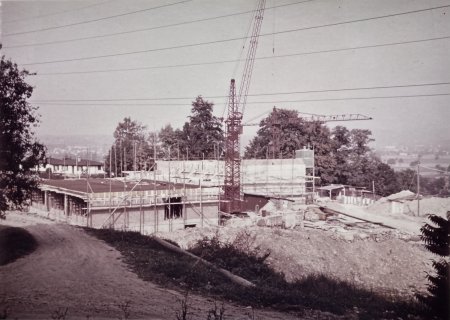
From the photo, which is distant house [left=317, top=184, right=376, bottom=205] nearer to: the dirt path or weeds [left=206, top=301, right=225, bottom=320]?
the dirt path

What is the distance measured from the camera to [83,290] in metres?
11.0

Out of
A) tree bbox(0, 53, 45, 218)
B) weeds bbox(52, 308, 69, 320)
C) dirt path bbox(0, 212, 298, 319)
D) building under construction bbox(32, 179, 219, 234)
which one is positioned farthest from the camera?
building under construction bbox(32, 179, 219, 234)

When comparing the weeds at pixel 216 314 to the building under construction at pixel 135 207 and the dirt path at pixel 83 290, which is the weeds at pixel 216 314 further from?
the building under construction at pixel 135 207

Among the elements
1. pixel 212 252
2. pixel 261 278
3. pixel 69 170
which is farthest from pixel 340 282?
pixel 69 170

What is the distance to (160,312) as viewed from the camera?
9.50 m

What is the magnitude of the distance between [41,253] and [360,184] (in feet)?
192

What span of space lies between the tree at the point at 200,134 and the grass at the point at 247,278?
2074 inches

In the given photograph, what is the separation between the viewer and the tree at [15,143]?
38.0 ft

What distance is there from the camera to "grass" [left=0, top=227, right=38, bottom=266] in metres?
13.6

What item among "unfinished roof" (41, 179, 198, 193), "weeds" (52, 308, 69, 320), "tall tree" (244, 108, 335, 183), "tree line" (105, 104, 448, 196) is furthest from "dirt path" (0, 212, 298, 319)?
"tall tree" (244, 108, 335, 183)

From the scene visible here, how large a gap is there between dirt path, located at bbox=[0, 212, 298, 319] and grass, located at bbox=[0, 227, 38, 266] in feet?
1.30

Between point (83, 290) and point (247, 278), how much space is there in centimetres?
797

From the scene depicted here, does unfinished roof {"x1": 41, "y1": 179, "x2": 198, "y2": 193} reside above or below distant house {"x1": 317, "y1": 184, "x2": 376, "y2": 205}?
above

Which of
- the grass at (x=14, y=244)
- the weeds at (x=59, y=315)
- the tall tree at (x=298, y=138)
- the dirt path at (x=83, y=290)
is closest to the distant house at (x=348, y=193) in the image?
the tall tree at (x=298, y=138)
